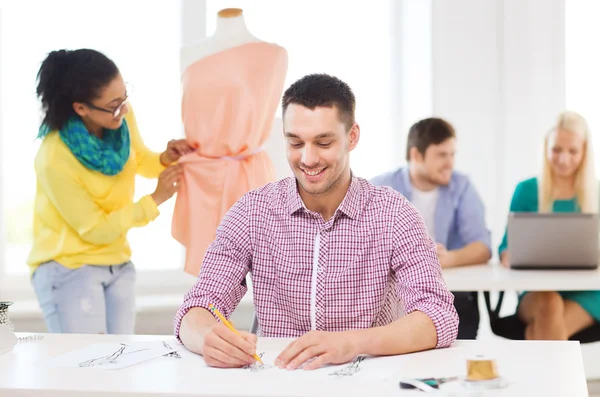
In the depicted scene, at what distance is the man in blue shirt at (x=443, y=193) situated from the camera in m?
3.67

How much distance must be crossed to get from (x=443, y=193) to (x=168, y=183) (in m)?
1.34

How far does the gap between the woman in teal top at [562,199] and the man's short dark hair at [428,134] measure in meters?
0.43

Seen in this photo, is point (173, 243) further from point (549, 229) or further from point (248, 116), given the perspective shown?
point (549, 229)

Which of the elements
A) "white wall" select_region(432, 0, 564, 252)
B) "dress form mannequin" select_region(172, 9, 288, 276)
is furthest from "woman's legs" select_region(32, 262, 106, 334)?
"white wall" select_region(432, 0, 564, 252)

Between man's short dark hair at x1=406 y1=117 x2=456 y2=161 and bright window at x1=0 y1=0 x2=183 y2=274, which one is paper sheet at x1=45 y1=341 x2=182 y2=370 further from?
bright window at x1=0 y1=0 x2=183 y2=274

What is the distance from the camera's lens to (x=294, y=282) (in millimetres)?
2078

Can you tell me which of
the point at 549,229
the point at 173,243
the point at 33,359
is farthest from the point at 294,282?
the point at 173,243

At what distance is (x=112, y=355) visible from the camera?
6.01 ft

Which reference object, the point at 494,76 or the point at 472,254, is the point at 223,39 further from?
the point at 494,76

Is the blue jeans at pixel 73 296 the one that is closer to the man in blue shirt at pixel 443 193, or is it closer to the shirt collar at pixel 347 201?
the shirt collar at pixel 347 201

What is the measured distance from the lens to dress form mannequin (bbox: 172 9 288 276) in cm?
286

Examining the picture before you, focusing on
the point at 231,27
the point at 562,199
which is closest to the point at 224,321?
the point at 231,27

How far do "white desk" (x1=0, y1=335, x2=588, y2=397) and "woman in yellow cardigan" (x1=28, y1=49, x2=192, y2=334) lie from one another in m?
0.96

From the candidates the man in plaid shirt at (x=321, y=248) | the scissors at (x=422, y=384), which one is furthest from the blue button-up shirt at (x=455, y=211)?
the scissors at (x=422, y=384)
